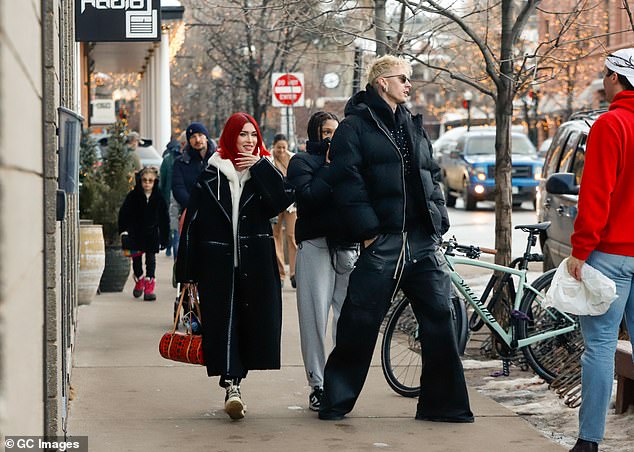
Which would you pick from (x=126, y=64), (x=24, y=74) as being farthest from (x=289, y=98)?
(x=24, y=74)

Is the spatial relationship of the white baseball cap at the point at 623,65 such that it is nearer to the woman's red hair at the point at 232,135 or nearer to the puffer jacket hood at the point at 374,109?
the puffer jacket hood at the point at 374,109

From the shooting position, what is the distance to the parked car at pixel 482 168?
97.7 ft

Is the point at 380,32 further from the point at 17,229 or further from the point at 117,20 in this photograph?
the point at 17,229

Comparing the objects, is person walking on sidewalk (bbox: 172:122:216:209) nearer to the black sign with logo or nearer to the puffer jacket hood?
the black sign with logo

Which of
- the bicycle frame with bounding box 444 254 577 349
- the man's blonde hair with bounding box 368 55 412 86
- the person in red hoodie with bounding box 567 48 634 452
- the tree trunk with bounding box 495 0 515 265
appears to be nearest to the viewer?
the person in red hoodie with bounding box 567 48 634 452

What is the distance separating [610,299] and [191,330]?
258 centimetres

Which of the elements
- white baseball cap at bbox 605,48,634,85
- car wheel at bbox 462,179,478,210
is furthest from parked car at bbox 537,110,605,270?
car wheel at bbox 462,179,478,210

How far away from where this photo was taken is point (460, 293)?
24.8ft

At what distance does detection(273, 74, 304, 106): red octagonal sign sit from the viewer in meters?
23.0

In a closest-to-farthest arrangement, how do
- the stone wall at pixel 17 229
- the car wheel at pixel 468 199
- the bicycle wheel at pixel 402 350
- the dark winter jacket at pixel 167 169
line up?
the stone wall at pixel 17 229 → the bicycle wheel at pixel 402 350 → the dark winter jacket at pixel 167 169 → the car wheel at pixel 468 199

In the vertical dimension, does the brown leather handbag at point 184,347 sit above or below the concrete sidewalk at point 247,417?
above

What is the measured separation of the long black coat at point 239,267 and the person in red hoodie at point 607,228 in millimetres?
1932

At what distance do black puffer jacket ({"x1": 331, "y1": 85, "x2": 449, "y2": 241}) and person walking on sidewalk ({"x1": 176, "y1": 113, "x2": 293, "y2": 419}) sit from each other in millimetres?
510

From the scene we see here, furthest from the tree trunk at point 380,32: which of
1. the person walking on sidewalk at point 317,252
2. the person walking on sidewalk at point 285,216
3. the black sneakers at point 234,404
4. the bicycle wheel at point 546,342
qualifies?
the black sneakers at point 234,404
